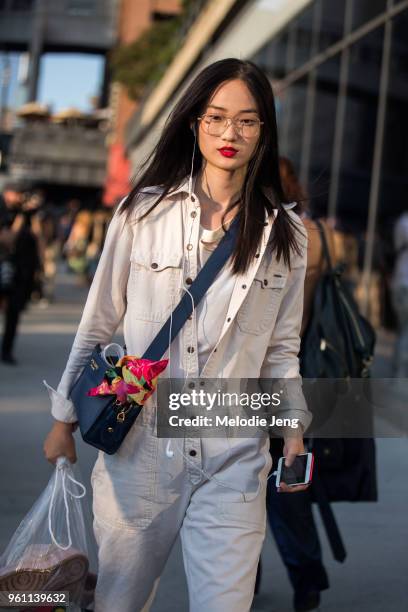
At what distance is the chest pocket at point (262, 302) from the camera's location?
321 centimetres

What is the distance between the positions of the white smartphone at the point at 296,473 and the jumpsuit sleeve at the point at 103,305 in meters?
0.59

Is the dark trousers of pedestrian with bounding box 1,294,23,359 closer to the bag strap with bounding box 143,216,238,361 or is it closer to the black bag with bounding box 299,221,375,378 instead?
the black bag with bounding box 299,221,375,378

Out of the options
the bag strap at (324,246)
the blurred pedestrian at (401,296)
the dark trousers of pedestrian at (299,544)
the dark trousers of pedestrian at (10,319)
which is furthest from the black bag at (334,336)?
the dark trousers of pedestrian at (10,319)

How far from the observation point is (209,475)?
312cm

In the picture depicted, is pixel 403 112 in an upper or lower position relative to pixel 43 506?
upper

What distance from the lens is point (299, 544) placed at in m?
4.74

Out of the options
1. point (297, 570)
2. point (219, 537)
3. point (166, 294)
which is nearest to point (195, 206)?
point (166, 294)

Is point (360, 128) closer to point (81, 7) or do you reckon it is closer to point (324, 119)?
point (324, 119)

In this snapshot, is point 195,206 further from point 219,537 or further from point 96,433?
point 219,537

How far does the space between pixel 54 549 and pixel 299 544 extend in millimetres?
1785

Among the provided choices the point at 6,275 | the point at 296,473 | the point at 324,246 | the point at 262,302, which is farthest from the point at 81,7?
the point at 296,473

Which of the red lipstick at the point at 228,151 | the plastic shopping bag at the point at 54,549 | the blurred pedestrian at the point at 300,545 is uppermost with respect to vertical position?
the red lipstick at the point at 228,151

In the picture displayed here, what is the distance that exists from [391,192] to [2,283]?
4149mm

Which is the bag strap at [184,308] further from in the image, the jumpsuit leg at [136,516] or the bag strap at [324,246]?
the bag strap at [324,246]
